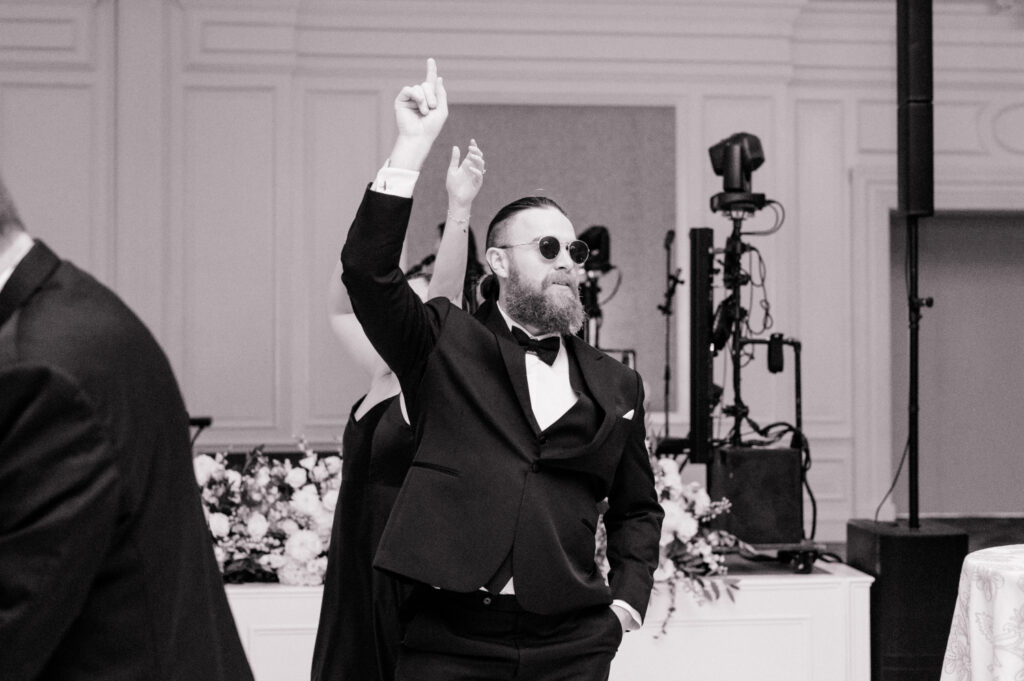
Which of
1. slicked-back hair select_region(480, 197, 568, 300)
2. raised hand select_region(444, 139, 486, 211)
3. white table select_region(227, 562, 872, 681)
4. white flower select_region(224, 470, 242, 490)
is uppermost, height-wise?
raised hand select_region(444, 139, 486, 211)

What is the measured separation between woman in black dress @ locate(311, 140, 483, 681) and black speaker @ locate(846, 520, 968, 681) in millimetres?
1875

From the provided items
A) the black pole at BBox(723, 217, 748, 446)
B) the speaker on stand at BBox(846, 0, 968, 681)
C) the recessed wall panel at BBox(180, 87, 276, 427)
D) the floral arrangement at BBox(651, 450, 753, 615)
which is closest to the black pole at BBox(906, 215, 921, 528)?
the speaker on stand at BBox(846, 0, 968, 681)

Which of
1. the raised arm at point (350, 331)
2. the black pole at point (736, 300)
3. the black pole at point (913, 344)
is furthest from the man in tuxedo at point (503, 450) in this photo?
the black pole at point (736, 300)

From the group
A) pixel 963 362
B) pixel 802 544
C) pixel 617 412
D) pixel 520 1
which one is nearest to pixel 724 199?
pixel 802 544

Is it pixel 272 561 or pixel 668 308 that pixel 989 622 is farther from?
pixel 668 308

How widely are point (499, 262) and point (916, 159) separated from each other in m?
3.05

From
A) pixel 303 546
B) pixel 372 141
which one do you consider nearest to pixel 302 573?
pixel 303 546

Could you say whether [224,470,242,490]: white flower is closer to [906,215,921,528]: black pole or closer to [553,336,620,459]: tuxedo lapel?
[553,336,620,459]: tuxedo lapel

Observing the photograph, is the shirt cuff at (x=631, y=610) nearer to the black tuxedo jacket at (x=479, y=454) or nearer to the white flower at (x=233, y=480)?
the black tuxedo jacket at (x=479, y=454)

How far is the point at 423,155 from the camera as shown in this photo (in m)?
2.28

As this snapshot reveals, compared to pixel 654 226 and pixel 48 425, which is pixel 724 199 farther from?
pixel 48 425

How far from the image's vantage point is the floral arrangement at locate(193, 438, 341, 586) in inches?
147

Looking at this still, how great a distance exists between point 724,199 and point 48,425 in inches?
179

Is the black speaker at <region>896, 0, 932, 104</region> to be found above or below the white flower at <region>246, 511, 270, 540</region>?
above
